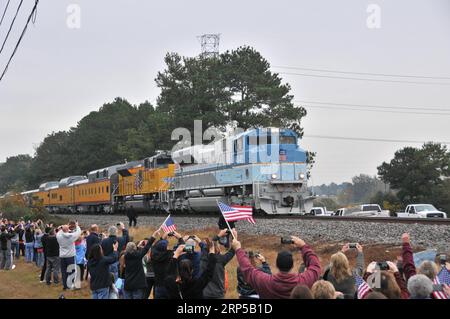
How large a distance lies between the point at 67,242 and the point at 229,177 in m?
15.6

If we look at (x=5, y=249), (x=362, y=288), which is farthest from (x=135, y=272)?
(x=5, y=249)

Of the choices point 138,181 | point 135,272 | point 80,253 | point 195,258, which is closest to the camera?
point 195,258

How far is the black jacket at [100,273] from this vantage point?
10578 mm

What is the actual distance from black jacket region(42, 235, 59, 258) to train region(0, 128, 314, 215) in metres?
12.6

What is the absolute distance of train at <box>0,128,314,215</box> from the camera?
2822 centimetres

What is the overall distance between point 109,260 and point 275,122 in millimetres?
42664

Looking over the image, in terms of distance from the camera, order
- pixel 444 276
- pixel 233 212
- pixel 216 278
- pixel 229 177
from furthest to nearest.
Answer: pixel 229 177 → pixel 233 212 → pixel 216 278 → pixel 444 276

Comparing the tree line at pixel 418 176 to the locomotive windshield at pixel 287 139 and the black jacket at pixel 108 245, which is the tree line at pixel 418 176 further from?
the black jacket at pixel 108 245

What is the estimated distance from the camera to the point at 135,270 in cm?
1015

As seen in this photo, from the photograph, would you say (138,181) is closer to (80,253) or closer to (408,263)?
(80,253)

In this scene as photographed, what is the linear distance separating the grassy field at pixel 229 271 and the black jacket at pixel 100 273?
3308mm

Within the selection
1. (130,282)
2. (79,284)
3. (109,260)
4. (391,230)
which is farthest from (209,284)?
(391,230)

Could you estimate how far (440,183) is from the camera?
2667 inches

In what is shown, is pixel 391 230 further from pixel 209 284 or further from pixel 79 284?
pixel 209 284
